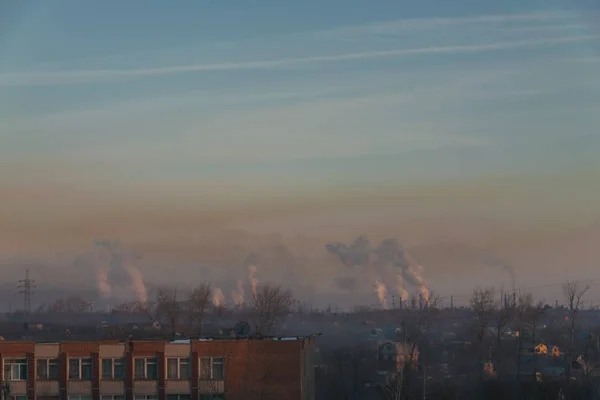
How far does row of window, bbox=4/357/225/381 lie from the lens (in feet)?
89.9

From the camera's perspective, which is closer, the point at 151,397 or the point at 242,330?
the point at 151,397

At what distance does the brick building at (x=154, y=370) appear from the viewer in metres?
27.2

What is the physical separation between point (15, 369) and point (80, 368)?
192 cm

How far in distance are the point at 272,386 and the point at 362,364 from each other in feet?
111

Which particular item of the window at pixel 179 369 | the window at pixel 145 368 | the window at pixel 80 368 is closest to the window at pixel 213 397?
the window at pixel 179 369

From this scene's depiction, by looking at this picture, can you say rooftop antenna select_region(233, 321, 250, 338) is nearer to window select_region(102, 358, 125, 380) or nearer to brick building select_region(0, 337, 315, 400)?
brick building select_region(0, 337, 315, 400)

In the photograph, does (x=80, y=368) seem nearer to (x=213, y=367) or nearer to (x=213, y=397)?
(x=213, y=367)

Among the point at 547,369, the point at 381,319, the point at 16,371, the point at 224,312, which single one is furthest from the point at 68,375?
the point at 381,319

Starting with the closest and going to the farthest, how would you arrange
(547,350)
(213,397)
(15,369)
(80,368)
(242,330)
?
(213,397), (80,368), (15,369), (242,330), (547,350)

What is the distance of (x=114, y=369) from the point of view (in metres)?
27.5

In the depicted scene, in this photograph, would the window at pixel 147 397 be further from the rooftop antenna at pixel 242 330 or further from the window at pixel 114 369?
the rooftop antenna at pixel 242 330

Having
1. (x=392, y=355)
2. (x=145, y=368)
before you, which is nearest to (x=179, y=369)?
(x=145, y=368)

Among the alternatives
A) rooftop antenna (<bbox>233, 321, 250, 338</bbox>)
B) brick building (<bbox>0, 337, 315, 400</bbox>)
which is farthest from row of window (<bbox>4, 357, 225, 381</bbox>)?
rooftop antenna (<bbox>233, 321, 250, 338</bbox>)

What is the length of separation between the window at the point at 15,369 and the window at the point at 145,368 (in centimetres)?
326
